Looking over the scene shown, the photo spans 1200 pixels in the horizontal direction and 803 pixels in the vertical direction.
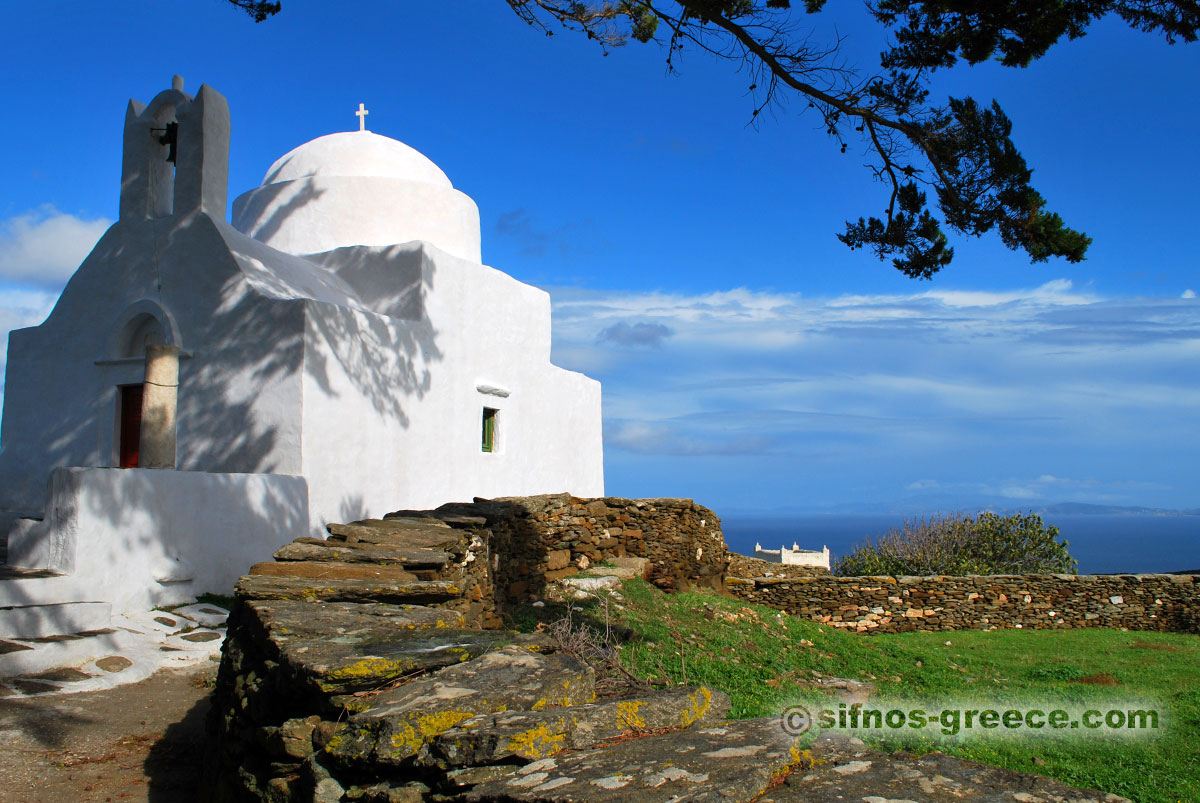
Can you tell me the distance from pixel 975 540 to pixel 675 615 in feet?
47.1

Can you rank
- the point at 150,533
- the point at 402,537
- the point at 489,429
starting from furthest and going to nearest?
the point at 489,429, the point at 150,533, the point at 402,537

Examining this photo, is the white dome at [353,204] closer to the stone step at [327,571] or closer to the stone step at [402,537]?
the stone step at [402,537]

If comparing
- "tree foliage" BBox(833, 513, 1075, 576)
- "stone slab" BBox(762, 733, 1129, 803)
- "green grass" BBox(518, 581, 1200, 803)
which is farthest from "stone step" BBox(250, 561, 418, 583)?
"tree foliage" BBox(833, 513, 1075, 576)

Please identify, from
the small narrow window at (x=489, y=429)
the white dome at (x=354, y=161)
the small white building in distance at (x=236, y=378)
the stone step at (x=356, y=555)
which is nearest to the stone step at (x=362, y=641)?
the stone step at (x=356, y=555)

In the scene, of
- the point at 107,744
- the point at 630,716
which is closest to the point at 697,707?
the point at 630,716

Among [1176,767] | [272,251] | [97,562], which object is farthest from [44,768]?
[272,251]

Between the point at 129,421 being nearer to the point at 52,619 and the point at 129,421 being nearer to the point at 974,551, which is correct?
the point at 52,619

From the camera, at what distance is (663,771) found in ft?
7.79

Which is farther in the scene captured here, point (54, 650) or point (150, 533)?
point (150, 533)

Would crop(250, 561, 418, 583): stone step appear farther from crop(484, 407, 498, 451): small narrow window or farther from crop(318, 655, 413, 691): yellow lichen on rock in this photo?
crop(484, 407, 498, 451): small narrow window

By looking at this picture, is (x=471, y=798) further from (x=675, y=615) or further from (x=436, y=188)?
(x=436, y=188)

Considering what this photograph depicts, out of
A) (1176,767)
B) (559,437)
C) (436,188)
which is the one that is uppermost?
(436,188)

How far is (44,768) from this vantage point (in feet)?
16.0

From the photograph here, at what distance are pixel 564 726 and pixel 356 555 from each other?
4020 millimetres
